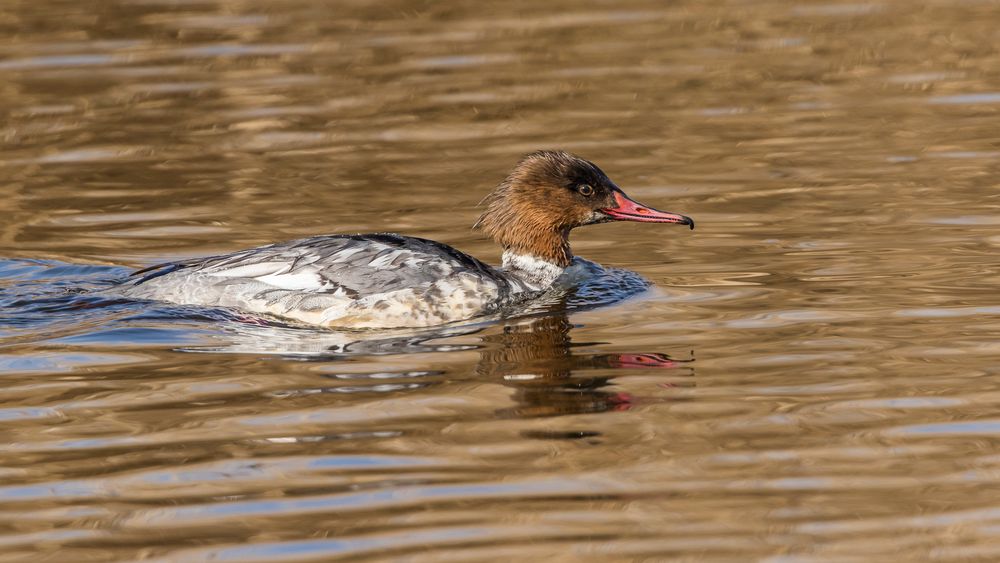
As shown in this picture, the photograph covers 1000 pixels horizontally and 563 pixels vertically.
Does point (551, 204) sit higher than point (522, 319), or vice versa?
point (551, 204)

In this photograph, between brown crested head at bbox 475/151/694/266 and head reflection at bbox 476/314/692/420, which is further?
brown crested head at bbox 475/151/694/266

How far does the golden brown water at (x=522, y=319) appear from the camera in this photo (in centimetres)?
606

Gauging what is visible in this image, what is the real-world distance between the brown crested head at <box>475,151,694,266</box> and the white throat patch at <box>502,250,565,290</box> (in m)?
0.04

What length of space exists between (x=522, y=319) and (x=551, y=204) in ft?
4.00

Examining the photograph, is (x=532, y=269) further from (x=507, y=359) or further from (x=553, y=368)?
(x=553, y=368)

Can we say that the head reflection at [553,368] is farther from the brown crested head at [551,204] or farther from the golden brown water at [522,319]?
the brown crested head at [551,204]

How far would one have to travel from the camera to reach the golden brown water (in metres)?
6.06

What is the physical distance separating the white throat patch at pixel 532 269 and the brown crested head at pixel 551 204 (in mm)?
36

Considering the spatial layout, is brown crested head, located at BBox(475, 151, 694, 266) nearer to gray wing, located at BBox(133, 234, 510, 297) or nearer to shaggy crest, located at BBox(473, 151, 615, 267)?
shaggy crest, located at BBox(473, 151, 615, 267)

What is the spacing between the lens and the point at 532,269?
1065 centimetres

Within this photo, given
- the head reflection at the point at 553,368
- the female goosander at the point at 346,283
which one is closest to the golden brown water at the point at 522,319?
the head reflection at the point at 553,368

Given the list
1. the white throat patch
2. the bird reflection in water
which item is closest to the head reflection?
the bird reflection in water

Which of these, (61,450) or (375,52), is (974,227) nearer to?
(61,450)

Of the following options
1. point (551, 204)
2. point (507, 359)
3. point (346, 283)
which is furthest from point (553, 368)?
point (551, 204)
